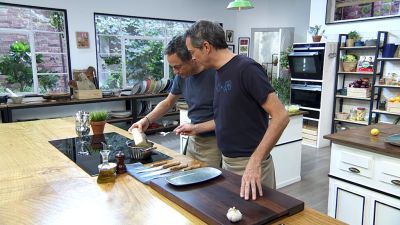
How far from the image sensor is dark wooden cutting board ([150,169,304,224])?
0.90m

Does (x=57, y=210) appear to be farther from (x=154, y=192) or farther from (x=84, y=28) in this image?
(x=84, y=28)

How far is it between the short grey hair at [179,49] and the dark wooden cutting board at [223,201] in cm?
86

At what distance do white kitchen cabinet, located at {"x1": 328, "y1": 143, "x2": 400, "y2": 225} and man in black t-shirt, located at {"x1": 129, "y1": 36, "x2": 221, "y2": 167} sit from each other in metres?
0.87

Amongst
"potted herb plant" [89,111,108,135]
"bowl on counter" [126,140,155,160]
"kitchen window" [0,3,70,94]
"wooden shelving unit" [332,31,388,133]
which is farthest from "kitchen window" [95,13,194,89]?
"bowl on counter" [126,140,155,160]

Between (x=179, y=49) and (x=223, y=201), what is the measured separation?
1.05 m

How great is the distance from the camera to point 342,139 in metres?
2.08

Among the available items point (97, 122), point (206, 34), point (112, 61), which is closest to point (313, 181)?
point (97, 122)

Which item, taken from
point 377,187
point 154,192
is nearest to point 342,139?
point 377,187

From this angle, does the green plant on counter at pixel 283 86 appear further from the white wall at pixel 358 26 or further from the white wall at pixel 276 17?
the white wall at pixel 276 17

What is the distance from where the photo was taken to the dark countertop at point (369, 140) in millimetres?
1851

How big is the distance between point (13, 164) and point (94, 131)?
0.60 m

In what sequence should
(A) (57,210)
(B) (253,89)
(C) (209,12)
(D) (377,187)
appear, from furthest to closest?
1. (C) (209,12)
2. (D) (377,187)
3. (B) (253,89)
4. (A) (57,210)

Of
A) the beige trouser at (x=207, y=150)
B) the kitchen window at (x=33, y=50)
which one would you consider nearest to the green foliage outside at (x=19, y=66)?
the kitchen window at (x=33, y=50)

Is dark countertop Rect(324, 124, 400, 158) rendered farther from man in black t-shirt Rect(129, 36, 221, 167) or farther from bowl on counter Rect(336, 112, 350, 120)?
bowl on counter Rect(336, 112, 350, 120)
